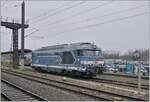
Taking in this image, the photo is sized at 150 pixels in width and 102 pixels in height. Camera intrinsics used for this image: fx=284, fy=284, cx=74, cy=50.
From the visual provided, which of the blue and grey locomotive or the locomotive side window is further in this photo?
the locomotive side window

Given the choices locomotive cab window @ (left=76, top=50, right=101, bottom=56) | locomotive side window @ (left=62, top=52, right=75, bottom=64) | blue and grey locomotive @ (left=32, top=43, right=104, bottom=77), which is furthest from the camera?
locomotive side window @ (left=62, top=52, right=75, bottom=64)

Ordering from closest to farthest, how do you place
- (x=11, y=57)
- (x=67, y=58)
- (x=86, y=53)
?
(x=86, y=53) → (x=67, y=58) → (x=11, y=57)

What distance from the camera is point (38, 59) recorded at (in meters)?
36.3

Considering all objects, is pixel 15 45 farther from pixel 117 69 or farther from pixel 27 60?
pixel 117 69

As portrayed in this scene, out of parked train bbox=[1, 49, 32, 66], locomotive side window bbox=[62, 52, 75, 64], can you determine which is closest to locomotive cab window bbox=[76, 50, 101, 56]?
locomotive side window bbox=[62, 52, 75, 64]

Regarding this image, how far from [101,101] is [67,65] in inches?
567

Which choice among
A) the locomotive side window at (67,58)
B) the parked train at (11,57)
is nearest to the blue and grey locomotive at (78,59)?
the locomotive side window at (67,58)

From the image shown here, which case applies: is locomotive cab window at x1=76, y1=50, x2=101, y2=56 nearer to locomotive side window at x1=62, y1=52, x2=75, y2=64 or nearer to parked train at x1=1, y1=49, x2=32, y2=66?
locomotive side window at x1=62, y1=52, x2=75, y2=64

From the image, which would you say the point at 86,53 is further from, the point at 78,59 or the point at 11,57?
the point at 11,57

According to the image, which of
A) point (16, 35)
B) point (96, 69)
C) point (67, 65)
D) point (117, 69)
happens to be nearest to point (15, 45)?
point (16, 35)

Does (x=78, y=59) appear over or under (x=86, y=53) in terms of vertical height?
under

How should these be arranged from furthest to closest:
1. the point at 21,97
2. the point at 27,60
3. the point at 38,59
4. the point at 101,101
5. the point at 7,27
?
the point at 27,60 → the point at 7,27 → the point at 38,59 → the point at 21,97 → the point at 101,101

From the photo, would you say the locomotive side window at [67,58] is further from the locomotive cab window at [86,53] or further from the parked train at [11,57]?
the parked train at [11,57]

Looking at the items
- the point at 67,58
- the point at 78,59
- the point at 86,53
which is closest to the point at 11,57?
the point at 67,58
